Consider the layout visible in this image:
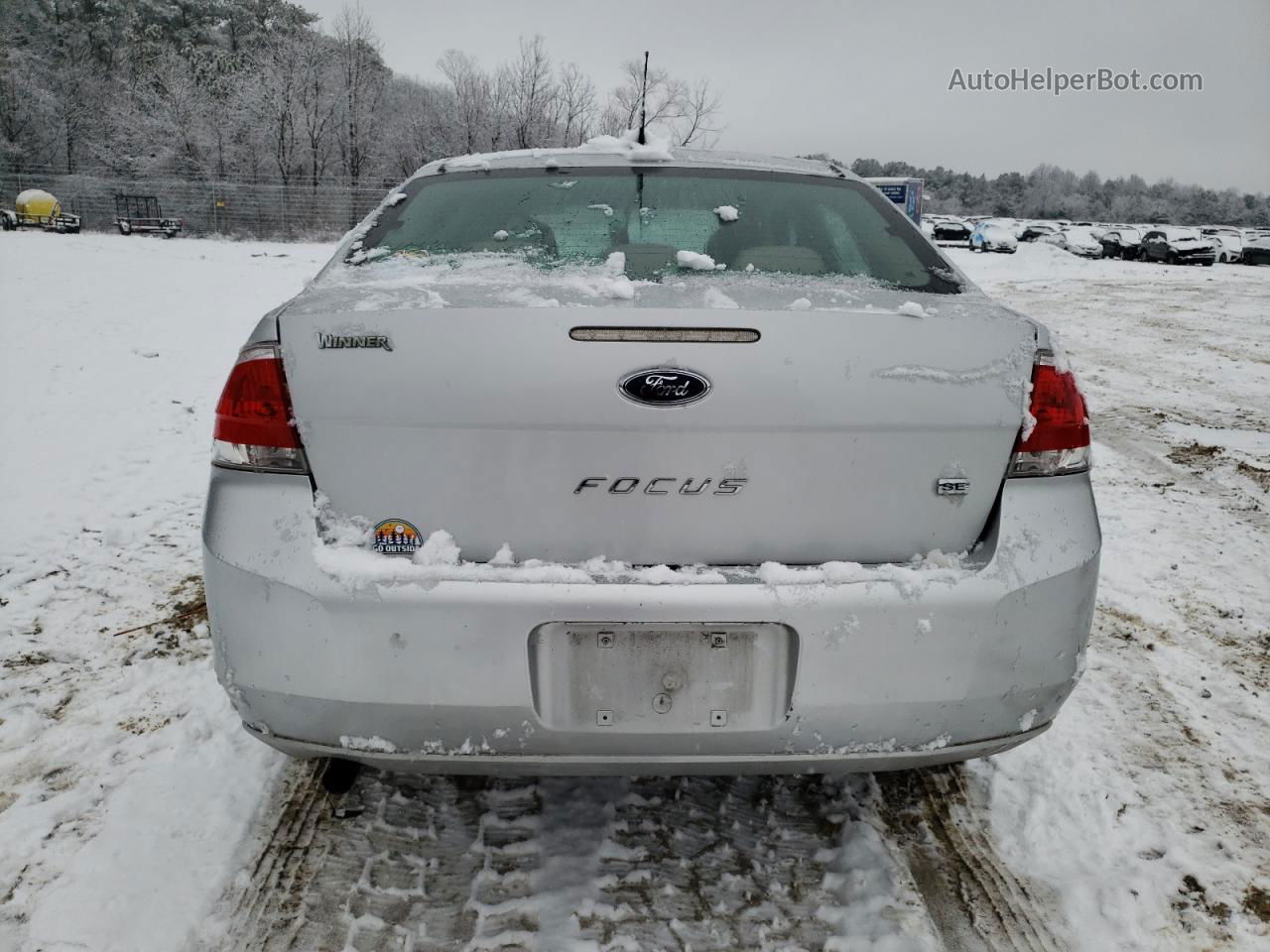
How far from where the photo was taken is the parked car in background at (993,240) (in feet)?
117

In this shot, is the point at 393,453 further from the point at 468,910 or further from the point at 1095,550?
the point at 1095,550

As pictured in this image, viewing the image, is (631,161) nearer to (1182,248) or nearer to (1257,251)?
(1182,248)

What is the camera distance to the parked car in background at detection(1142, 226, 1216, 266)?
3353cm

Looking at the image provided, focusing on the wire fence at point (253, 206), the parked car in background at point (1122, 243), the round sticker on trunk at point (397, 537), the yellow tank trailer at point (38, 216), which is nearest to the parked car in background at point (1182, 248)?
the parked car in background at point (1122, 243)

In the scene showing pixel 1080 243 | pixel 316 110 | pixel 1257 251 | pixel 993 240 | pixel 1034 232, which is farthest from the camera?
pixel 1034 232

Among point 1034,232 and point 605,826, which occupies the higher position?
point 1034,232

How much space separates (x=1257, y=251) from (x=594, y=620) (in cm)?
4211

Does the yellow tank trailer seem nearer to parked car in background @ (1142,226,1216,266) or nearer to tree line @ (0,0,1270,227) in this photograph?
tree line @ (0,0,1270,227)

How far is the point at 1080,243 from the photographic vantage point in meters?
38.2

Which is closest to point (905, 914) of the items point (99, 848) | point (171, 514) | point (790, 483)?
point (790, 483)

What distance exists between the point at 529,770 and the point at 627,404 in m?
0.75

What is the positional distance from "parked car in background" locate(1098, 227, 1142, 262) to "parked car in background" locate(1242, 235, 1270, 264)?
3.77 meters

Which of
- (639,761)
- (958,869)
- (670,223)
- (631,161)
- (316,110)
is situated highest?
(316,110)

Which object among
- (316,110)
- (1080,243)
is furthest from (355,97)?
(1080,243)
